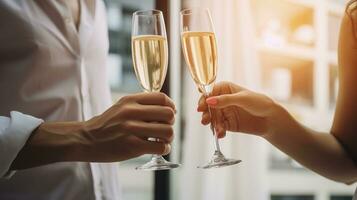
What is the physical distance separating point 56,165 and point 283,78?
6.23 feet

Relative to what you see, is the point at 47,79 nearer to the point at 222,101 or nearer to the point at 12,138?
the point at 12,138

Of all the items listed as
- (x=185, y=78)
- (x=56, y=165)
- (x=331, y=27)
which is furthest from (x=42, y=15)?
(x=331, y=27)

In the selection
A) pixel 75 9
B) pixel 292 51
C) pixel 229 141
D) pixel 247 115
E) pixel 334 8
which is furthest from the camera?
pixel 334 8

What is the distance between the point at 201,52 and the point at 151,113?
227 mm

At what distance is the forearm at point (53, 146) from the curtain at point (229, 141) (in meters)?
1.23

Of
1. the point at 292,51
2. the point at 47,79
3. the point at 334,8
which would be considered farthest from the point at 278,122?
the point at 334,8

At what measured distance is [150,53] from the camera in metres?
0.93

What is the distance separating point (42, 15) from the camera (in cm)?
110

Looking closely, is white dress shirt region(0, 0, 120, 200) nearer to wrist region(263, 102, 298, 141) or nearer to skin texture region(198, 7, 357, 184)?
skin texture region(198, 7, 357, 184)

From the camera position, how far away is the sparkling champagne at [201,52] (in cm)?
97

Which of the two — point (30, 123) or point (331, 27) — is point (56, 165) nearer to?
point (30, 123)

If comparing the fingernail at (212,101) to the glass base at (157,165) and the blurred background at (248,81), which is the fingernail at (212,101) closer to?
the glass base at (157,165)

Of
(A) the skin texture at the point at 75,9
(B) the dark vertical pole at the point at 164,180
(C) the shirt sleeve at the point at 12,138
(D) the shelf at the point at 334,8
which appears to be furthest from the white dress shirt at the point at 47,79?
(D) the shelf at the point at 334,8

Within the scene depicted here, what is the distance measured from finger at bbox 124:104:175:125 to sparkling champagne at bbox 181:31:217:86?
188 millimetres
